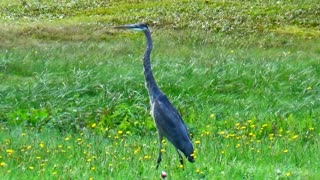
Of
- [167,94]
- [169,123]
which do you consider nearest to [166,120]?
[169,123]

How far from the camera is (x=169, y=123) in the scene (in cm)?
976

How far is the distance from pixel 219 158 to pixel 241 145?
1135 millimetres

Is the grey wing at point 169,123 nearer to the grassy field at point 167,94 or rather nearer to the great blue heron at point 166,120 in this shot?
the great blue heron at point 166,120

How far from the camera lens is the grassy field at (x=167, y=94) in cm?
959

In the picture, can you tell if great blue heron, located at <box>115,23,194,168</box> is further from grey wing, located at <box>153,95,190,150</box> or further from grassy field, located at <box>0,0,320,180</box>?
grassy field, located at <box>0,0,320,180</box>

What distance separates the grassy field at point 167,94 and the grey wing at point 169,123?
355mm

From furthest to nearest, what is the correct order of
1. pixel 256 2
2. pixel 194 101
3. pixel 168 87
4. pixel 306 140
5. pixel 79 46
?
pixel 256 2
pixel 79 46
pixel 168 87
pixel 194 101
pixel 306 140

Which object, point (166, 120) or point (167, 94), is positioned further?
point (167, 94)

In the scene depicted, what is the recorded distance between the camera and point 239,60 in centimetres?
2025

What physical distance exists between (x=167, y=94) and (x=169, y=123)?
6.78m

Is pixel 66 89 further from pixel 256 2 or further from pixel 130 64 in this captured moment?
pixel 256 2

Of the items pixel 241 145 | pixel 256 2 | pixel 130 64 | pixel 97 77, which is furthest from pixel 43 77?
pixel 256 2

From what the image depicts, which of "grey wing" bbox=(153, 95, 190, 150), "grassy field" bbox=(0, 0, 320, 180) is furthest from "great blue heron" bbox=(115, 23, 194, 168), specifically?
"grassy field" bbox=(0, 0, 320, 180)

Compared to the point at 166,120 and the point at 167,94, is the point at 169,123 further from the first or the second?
the point at 167,94
